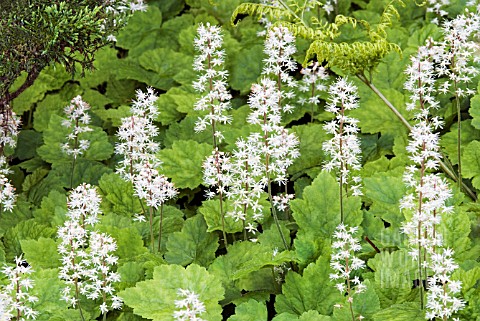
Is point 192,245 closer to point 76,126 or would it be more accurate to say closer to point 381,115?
point 76,126

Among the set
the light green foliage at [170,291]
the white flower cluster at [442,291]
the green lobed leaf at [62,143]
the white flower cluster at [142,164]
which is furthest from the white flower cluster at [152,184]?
the green lobed leaf at [62,143]

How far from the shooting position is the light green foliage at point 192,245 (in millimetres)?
3703

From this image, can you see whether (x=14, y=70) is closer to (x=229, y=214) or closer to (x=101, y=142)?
(x=101, y=142)

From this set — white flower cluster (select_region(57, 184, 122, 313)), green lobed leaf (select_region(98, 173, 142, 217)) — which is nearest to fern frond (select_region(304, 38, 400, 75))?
green lobed leaf (select_region(98, 173, 142, 217))

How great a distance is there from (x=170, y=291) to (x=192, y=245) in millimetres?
623

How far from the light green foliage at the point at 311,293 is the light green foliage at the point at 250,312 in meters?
0.20

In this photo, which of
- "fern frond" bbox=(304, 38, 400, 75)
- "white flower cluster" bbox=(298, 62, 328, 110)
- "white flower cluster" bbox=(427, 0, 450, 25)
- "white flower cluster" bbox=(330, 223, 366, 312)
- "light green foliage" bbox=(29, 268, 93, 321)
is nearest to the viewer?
"white flower cluster" bbox=(330, 223, 366, 312)

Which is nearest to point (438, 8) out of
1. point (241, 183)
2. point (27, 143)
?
point (241, 183)

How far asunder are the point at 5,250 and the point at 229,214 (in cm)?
126

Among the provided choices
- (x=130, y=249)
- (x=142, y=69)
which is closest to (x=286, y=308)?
(x=130, y=249)

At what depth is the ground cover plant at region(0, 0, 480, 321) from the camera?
315 centimetres

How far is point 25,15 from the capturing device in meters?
3.82

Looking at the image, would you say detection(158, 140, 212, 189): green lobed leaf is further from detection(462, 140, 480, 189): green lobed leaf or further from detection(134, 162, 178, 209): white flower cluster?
detection(462, 140, 480, 189): green lobed leaf

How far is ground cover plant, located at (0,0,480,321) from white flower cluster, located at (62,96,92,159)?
0.07 feet
